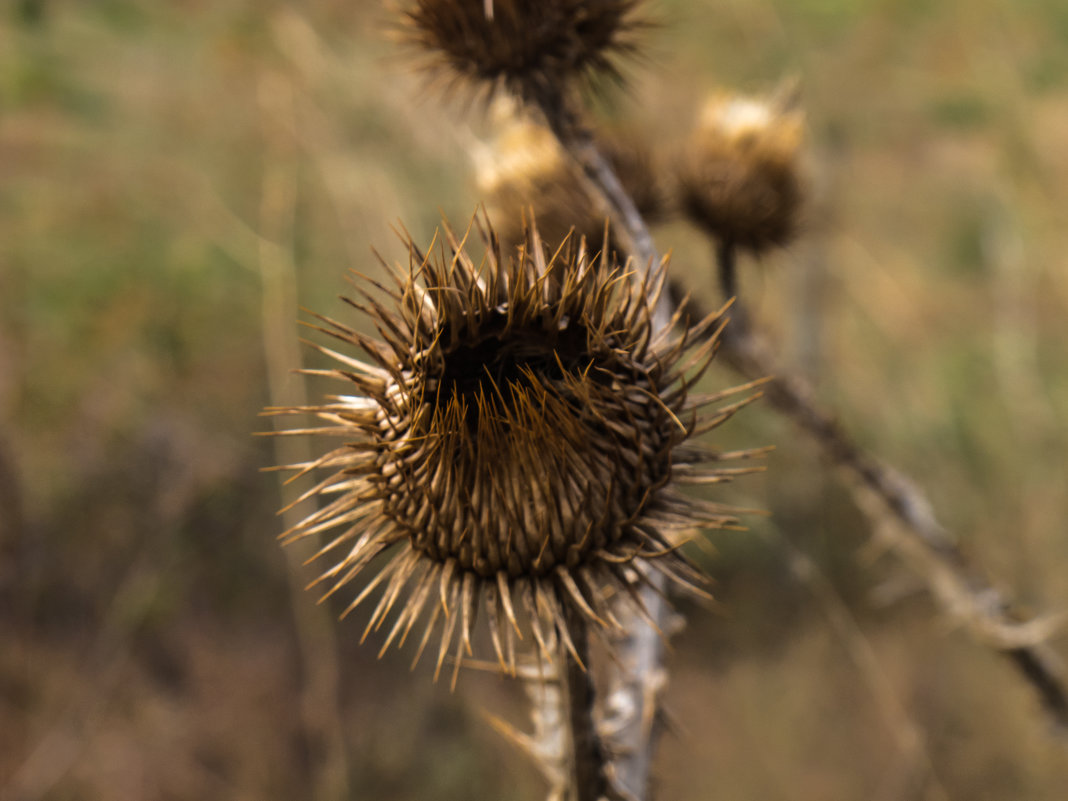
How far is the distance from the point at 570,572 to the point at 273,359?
1.32m

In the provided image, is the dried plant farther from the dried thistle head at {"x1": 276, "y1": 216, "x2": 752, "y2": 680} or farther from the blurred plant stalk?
the blurred plant stalk

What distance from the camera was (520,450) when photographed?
0.61 meters

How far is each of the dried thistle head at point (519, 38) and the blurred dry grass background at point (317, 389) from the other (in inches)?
19.0

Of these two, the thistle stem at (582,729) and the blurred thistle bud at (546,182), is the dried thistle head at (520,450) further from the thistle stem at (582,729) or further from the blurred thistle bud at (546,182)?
the blurred thistle bud at (546,182)

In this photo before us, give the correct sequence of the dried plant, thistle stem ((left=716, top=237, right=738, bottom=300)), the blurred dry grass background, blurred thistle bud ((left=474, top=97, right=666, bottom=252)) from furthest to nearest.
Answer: the blurred dry grass background
thistle stem ((left=716, top=237, right=738, bottom=300))
blurred thistle bud ((left=474, top=97, right=666, bottom=252))
the dried plant

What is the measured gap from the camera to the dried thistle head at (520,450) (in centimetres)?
59

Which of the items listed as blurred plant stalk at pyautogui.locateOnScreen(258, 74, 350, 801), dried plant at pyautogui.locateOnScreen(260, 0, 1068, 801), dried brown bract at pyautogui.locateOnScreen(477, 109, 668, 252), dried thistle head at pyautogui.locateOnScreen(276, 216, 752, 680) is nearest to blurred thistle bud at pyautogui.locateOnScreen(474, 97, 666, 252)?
dried brown bract at pyautogui.locateOnScreen(477, 109, 668, 252)

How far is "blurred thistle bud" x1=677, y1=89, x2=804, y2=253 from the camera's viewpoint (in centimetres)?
105

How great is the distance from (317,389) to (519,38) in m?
1.14

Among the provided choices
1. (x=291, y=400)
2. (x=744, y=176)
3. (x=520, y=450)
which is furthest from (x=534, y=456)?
(x=291, y=400)

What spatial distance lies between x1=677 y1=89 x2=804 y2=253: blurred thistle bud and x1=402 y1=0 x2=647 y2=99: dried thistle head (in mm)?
248

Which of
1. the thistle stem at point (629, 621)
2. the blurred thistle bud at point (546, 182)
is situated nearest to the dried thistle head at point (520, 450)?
the thistle stem at point (629, 621)

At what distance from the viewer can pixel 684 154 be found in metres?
1.10

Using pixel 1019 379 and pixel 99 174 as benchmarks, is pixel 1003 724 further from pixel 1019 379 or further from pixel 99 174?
pixel 99 174
